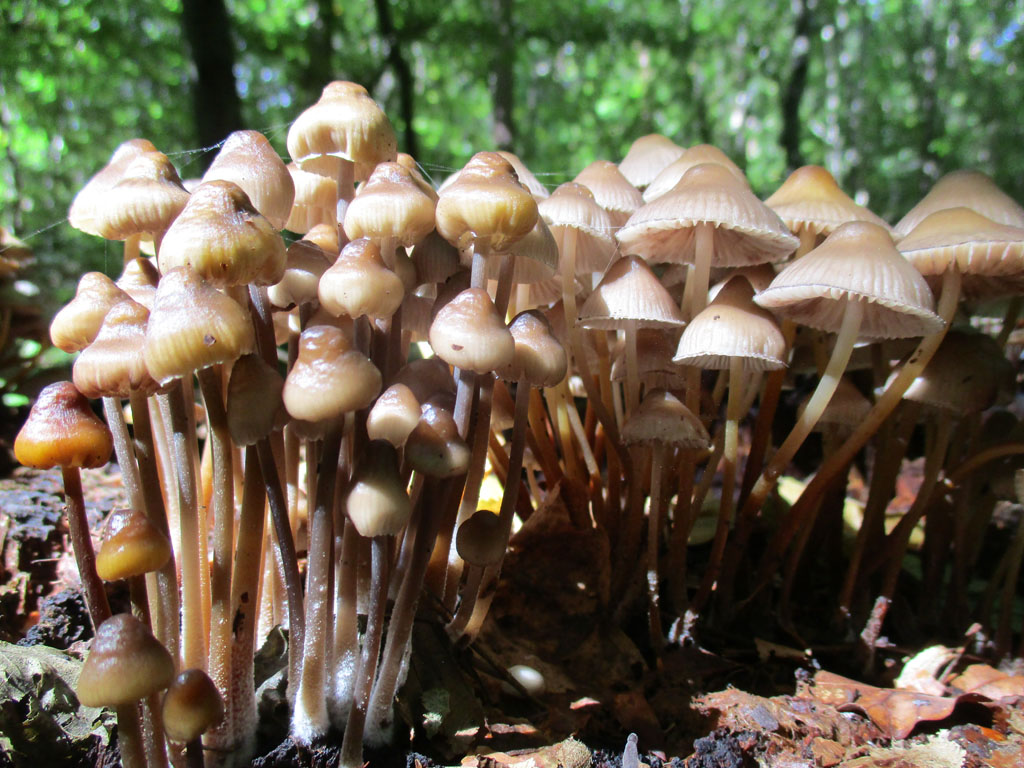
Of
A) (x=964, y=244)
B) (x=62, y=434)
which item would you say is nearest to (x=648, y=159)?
(x=964, y=244)

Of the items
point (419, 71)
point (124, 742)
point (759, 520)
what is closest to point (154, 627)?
point (124, 742)

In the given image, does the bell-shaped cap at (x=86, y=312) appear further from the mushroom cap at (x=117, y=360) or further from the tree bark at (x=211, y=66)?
the tree bark at (x=211, y=66)

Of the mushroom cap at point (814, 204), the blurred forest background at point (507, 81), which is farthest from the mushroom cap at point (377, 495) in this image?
the blurred forest background at point (507, 81)

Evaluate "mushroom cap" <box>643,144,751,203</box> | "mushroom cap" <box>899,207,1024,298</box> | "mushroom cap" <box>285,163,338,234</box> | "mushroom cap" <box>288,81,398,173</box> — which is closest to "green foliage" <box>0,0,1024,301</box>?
"mushroom cap" <box>643,144,751,203</box>

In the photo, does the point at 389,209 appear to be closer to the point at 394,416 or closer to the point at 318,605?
the point at 394,416

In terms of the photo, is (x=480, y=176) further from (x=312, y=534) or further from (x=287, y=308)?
(x=312, y=534)

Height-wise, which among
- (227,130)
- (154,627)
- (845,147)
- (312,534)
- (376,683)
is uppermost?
(845,147)
